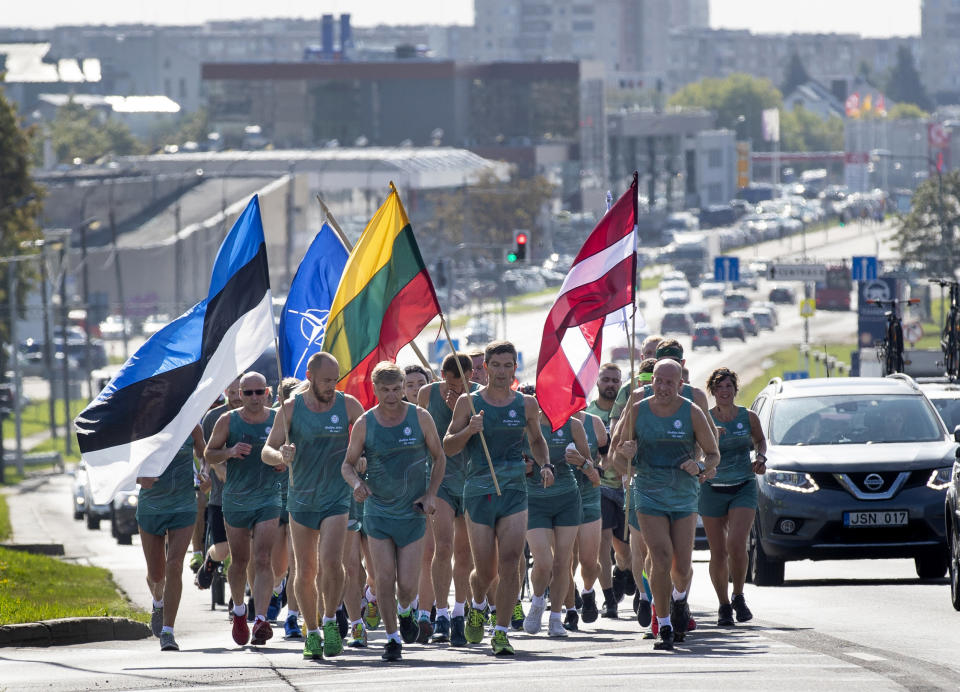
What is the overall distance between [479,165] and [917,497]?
116 metres

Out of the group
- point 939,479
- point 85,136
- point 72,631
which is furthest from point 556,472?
point 85,136

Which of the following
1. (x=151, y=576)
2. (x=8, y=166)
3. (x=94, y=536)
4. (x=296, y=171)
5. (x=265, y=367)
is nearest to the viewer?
(x=151, y=576)

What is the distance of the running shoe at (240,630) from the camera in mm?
12945

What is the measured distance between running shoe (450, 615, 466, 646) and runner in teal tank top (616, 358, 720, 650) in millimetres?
1272

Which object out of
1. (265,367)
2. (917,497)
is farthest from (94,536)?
(917,497)

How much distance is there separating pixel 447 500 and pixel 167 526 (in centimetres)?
183

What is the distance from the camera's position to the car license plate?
16.1 m

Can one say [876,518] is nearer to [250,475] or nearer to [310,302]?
[310,302]

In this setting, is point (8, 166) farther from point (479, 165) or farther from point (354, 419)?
point (479, 165)

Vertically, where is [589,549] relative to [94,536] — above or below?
above

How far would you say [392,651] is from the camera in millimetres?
11789

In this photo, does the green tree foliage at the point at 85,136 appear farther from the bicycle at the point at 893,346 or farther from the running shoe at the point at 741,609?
the running shoe at the point at 741,609

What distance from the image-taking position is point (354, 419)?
12250 millimetres

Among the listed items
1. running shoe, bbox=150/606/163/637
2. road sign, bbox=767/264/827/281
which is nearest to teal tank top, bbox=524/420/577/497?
running shoe, bbox=150/606/163/637
